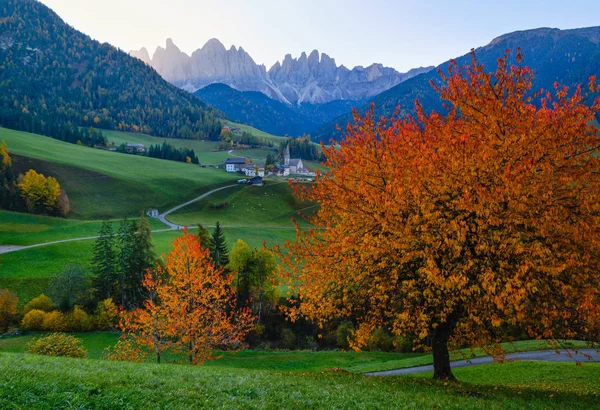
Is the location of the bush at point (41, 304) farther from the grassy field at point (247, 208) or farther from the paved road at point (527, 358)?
the grassy field at point (247, 208)

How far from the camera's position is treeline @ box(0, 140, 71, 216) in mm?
92438

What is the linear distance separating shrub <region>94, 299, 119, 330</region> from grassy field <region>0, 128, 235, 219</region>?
59.2 meters

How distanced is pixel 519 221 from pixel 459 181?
2785mm

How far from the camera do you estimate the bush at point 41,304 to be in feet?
167

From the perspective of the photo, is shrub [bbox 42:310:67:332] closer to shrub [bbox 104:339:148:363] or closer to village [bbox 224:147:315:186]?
shrub [bbox 104:339:148:363]

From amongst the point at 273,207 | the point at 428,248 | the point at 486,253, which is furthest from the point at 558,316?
the point at 273,207

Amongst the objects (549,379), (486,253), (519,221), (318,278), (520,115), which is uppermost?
(520,115)

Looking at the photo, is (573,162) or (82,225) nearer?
(573,162)

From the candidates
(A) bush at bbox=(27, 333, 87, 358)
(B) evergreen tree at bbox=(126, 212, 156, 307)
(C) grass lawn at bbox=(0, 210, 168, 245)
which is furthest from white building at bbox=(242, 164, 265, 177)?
(A) bush at bbox=(27, 333, 87, 358)

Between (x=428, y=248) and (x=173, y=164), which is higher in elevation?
(x=173, y=164)

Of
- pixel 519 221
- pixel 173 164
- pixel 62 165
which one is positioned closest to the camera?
pixel 519 221

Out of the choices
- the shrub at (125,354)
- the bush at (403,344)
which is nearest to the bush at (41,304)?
the shrub at (125,354)

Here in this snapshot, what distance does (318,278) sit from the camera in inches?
734

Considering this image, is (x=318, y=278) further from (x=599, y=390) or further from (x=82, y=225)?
(x=82, y=225)
